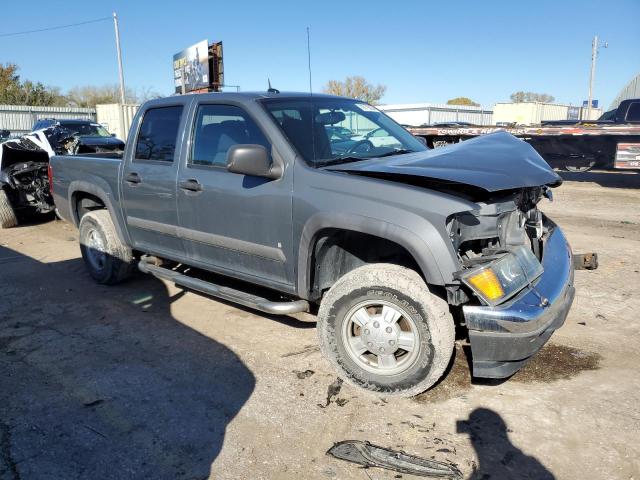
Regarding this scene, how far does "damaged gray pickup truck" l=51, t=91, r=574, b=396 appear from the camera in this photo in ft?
9.65

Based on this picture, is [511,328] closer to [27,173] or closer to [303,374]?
[303,374]

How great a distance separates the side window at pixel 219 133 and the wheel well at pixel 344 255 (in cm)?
90

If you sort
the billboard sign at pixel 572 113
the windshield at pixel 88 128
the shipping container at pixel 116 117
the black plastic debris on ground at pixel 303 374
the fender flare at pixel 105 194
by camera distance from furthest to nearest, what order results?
the billboard sign at pixel 572 113
the shipping container at pixel 116 117
the windshield at pixel 88 128
the fender flare at pixel 105 194
the black plastic debris on ground at pixel 303 374

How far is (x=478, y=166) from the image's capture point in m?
3.17

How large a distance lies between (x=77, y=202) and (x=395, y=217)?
4276mm

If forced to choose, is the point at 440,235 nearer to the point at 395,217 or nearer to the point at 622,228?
the point at 395,217

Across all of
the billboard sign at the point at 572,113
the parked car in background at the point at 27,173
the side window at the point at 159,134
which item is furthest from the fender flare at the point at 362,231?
the billboard sign at the point at 572,113

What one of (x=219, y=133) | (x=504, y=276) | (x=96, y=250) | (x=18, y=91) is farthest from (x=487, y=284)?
(x=18, y=91)

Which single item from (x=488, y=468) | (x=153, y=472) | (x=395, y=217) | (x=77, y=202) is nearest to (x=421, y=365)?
(x=488, y=468)

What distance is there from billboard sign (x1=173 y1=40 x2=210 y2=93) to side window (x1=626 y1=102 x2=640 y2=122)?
49.2ft

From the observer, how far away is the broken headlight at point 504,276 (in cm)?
282

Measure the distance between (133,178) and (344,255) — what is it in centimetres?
220

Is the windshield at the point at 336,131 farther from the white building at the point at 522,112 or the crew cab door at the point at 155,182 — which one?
the white building at the point at 522,112

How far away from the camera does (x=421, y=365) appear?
3131 mm
